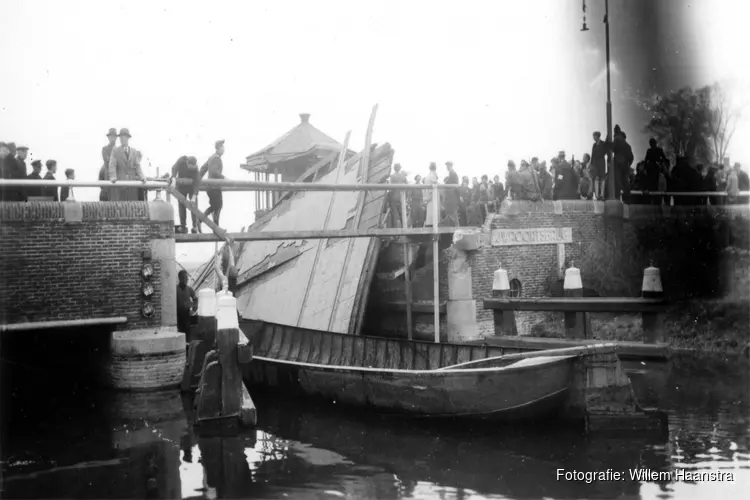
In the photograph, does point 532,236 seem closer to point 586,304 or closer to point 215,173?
point 586,304

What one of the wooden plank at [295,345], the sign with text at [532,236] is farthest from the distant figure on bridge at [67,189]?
the sign with text at [532,236]

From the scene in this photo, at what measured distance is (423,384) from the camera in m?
10.9

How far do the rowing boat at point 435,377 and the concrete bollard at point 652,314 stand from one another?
169 inches

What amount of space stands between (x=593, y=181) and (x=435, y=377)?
10.9 m

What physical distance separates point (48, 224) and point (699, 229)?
1437 cm

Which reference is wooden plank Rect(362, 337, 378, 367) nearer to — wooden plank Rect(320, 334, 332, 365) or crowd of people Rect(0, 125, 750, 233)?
wooden plank Rect(320, 334, 332, 365)

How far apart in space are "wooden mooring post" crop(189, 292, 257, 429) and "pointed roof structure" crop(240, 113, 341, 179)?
1716 centimetres

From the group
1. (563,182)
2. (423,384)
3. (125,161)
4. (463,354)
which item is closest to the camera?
(423,384)

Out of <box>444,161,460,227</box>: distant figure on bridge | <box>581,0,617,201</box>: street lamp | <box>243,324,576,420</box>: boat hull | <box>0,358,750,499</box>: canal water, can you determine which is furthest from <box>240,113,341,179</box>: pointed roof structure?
<box>0,358,750,499</box>: canal water

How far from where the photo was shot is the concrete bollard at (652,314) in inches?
557

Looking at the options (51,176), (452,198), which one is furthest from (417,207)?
(51,176)

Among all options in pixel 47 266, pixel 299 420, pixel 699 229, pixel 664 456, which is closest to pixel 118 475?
pixel 299 420

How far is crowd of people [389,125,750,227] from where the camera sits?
18375 mm

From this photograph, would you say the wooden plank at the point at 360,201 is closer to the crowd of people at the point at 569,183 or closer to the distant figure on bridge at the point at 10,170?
Result: the crowd of people at the point at 569,183
